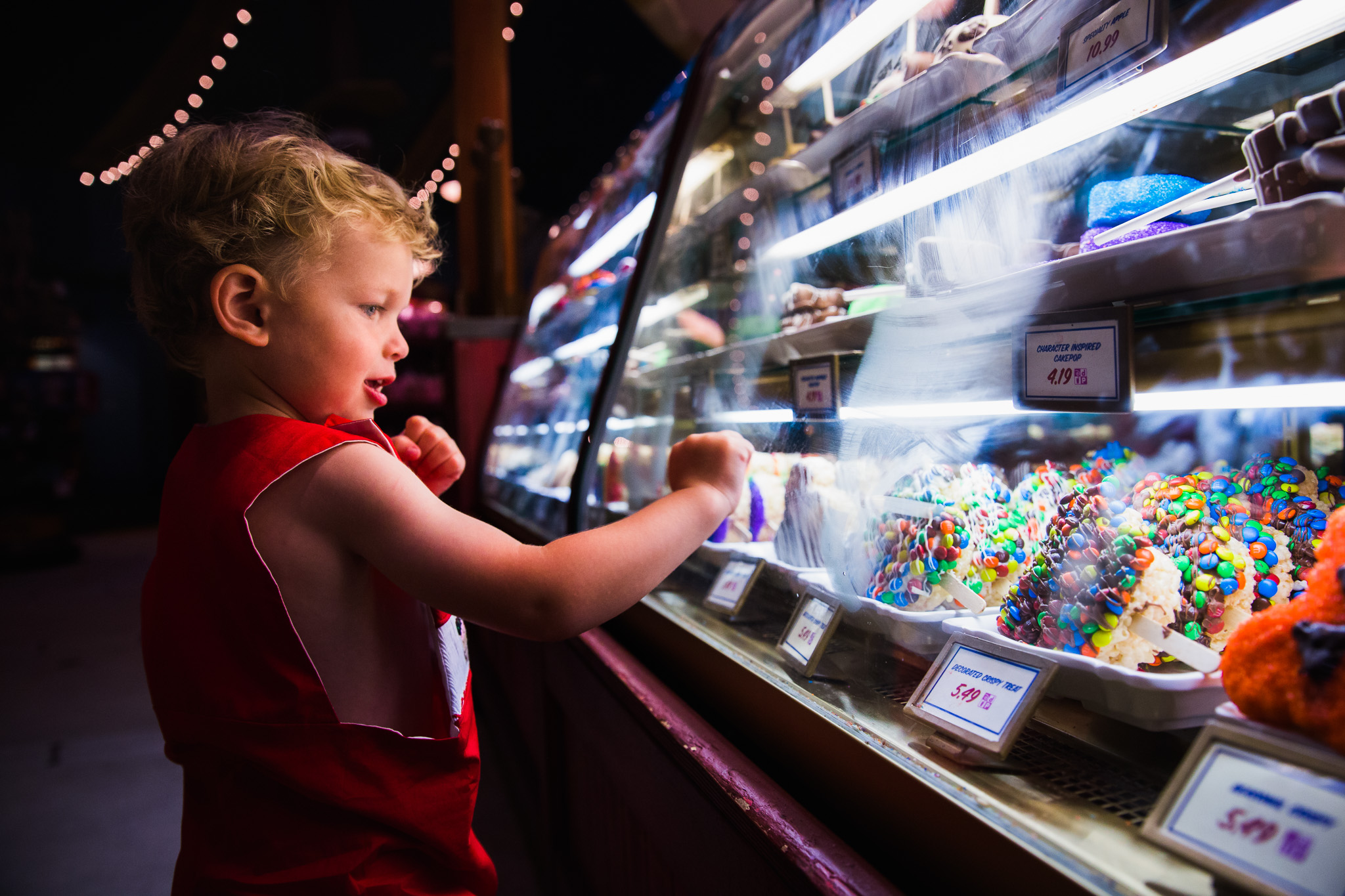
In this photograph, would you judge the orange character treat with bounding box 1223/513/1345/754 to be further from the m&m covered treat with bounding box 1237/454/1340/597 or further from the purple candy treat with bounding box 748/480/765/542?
the purple candy treat with bounding box 748/480/765/542

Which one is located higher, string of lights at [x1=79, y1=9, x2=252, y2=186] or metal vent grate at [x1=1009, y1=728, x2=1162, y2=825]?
string of lights at [x1=79, y1=9, x2=252, y2=186]

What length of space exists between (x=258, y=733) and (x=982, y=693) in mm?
767

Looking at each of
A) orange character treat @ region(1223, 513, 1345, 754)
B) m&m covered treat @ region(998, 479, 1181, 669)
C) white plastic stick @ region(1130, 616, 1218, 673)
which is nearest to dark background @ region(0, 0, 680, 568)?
m&m covered treat @ region(998, 479, 1181, 669)

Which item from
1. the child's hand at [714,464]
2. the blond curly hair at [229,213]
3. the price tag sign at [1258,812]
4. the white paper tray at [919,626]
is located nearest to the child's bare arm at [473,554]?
the child's hand at [714,464]

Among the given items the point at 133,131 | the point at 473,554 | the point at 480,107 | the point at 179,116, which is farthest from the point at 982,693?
the point at 133,131

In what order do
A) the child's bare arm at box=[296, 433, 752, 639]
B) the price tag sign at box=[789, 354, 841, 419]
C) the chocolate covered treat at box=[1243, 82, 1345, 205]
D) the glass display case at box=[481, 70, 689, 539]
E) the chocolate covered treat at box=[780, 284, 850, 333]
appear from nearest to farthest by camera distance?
the chocolate covered treat at box=[1243, 82, 1345, 205], the child's bare arm at box=[296, 433, 752, 639], the price tag sign at box=[789, 354, 841, 419], the chocolate covered treat at box=[780, 284, 850, 333], the glass display case at box=[481, 70, 689, 539]

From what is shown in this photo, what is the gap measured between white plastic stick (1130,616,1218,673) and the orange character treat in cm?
14

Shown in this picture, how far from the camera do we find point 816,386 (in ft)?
4.14

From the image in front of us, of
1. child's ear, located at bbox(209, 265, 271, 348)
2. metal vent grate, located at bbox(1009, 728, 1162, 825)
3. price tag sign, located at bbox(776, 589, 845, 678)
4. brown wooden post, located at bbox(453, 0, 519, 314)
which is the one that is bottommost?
metal vent grate, located at bbox(1009, 728, 1162, 825)

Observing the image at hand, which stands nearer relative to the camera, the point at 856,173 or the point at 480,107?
the point at 856,173

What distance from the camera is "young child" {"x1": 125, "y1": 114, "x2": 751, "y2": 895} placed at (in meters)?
0.78

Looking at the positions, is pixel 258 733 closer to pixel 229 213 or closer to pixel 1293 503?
pixel 229 213

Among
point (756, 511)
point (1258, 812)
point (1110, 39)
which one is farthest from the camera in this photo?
point (756, 511)

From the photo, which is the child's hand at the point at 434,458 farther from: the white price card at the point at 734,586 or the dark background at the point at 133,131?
the dark background at the point at 133,131
